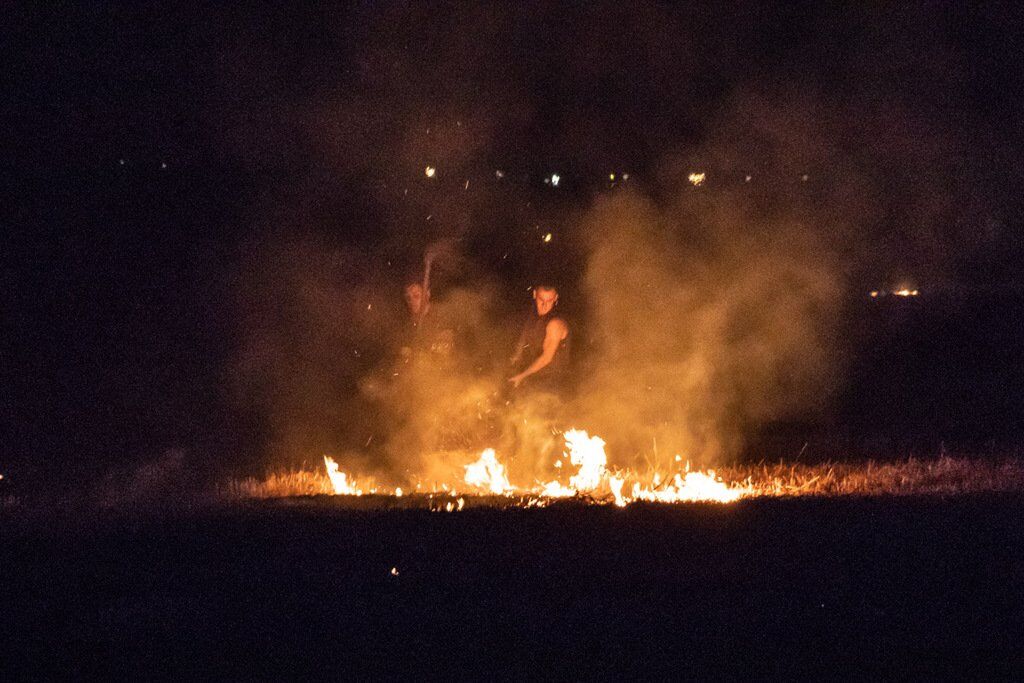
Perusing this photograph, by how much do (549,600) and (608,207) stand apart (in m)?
8.50

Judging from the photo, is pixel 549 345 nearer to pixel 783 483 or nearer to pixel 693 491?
pixel 693 491

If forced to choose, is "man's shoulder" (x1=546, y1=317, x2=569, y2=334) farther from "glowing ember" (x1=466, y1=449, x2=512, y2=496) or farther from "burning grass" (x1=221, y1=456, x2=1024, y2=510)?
"burning grass" (x1=221, y1=456, x2=1024, y2=510)

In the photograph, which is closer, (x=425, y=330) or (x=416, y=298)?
(x=416, y=298)

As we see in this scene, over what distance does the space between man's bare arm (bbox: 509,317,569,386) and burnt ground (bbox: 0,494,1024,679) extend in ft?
8.36

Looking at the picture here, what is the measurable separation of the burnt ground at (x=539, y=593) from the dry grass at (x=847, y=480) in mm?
699

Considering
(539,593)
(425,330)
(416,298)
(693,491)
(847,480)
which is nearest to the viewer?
(539,593)

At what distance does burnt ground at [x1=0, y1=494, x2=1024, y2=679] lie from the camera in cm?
516

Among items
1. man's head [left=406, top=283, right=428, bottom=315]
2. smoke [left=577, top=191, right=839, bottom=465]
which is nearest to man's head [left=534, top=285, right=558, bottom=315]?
man's head [left=406, top=283, right=428, bottom=315]

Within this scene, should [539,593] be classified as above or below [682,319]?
below

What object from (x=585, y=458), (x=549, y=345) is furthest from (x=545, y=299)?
(x=585, y=458)

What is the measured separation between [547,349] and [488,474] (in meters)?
1.28

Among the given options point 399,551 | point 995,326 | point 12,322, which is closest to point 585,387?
point 399,551

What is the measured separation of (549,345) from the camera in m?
10.1

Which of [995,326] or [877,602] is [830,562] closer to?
[877,602]
